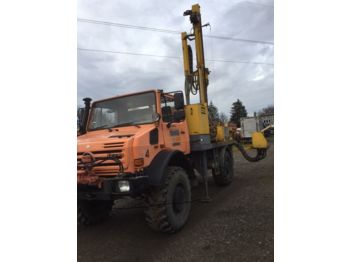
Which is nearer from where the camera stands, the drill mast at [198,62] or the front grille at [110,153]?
the front grille at [110,153]

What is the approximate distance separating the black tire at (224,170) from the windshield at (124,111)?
10.0 feet

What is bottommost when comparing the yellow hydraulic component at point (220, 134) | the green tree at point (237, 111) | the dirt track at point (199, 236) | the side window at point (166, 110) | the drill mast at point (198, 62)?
→ the dirt track at point (199, 236)

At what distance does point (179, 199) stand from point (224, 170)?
2.99m

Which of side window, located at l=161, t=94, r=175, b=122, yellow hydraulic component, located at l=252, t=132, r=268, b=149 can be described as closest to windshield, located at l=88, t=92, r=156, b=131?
side window, located at l=161, t=94, r=175, b=122

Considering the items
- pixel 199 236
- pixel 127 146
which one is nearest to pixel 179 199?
pixel 199 236

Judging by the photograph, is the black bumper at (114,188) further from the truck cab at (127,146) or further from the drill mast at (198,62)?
the drill mast at (198,62)

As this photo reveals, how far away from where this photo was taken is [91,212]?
484 centimetres

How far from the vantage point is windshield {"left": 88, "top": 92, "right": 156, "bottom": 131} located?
439 cm

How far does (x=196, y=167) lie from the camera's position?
5.79m

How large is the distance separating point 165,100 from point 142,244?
7.61 feet

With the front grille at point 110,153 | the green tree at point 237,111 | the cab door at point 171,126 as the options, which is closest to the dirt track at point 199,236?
the front grille at point 110,153

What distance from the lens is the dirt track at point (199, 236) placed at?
3404mm
